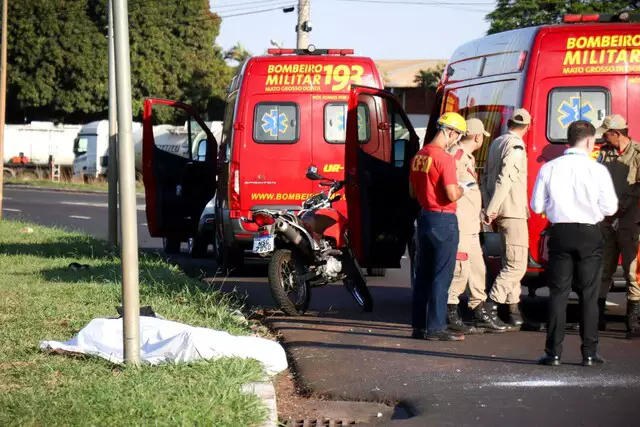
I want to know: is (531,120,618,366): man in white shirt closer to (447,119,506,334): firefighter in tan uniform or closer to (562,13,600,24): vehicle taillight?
(447,119,506,334): firefighter in tan uniform

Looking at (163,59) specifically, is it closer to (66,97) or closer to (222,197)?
(66,97)

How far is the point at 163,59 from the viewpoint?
57781 mm

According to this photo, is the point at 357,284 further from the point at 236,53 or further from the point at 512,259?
the point at 236,53

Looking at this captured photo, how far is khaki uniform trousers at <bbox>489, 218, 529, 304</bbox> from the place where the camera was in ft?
33.8

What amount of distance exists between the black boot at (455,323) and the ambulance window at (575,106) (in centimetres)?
177

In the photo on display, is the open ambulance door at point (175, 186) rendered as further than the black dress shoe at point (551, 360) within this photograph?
Yes

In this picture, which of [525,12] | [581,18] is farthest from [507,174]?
[525,12]

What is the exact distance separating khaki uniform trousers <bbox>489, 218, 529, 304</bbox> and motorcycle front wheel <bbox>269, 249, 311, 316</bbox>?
1.96 metres

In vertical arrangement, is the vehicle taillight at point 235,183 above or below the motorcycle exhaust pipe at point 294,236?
above

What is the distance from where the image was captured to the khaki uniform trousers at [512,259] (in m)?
Answer: 10.3

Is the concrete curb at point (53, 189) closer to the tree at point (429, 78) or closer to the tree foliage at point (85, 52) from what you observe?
the tree foliage at point (85, 52)

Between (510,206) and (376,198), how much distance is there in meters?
1.95

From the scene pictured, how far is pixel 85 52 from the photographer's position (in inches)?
2208

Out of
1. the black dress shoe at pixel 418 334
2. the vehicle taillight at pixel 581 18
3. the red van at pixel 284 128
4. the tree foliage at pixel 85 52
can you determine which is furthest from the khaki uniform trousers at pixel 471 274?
the tree foliage at pixel 85 52
